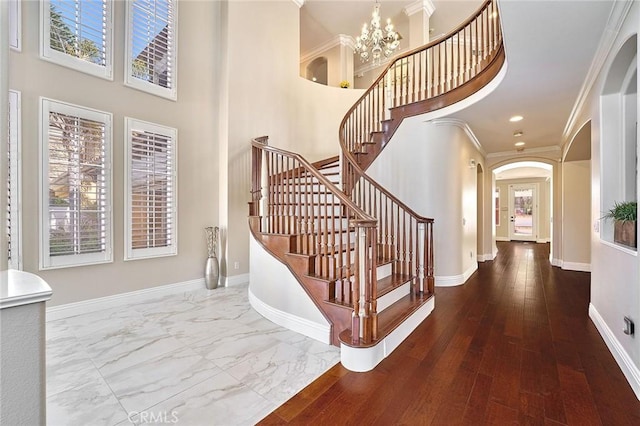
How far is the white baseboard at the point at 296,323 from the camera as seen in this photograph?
2.57 metres

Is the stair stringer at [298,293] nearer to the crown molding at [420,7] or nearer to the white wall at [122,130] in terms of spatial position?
the white wall at [122,130]

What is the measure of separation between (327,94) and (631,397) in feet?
20.2

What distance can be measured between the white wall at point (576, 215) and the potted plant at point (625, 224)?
3.95 meters

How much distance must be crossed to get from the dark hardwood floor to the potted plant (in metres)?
0.96

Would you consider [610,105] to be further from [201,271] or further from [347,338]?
[201,271]

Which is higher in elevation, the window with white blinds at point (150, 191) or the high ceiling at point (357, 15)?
the high ceiling at point (357, 15)

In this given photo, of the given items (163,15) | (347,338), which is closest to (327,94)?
(163,15)

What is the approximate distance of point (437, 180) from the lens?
14.8 ft

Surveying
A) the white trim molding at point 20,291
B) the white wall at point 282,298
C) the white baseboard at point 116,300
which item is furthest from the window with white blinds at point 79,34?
the white trim molding at point 20,291

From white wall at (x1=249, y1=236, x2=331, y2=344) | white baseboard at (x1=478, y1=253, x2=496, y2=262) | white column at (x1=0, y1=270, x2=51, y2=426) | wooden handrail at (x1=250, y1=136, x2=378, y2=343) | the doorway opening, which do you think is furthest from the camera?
the doorway opening

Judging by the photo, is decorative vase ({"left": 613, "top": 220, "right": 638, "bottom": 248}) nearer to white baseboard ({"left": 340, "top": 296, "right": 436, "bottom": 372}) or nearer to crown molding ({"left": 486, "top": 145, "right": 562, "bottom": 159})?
white baseboard ({"left": 340, "top": 296, "right": 436, "bottom": 372})

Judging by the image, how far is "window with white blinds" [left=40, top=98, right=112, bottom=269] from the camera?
3049 mm

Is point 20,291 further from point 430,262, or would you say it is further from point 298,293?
point 430,262

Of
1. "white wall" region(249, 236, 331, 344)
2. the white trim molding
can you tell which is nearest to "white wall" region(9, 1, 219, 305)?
"white wall" region(249, 236, 331, 344)
